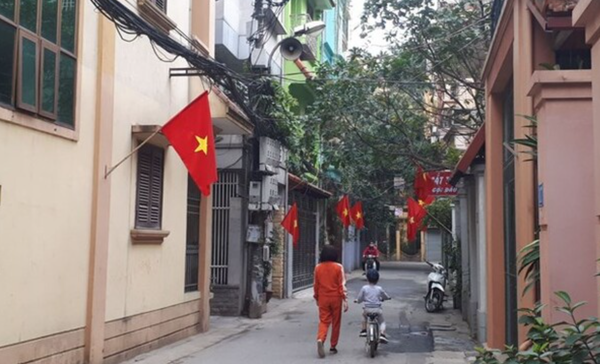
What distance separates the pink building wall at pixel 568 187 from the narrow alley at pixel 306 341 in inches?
213

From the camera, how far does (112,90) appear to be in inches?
360

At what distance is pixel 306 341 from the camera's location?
1227 centimetres

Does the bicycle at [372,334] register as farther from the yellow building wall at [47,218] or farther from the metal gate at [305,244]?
the metal gate at [305,244]

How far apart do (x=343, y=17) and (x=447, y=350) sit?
2649 cm

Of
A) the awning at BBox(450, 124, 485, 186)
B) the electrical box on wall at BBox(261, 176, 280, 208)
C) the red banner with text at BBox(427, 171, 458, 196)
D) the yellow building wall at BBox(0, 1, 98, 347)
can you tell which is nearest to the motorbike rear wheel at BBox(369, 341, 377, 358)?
the awning at BBox(450, 124, 485, 186)

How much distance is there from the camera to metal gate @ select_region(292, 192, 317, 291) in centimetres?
2197

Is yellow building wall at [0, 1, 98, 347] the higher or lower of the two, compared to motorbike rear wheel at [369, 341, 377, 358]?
higher

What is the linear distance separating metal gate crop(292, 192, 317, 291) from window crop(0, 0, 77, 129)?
44.7ft

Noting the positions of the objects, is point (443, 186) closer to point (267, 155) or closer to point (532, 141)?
point (267, 155)

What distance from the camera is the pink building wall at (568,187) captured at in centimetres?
510

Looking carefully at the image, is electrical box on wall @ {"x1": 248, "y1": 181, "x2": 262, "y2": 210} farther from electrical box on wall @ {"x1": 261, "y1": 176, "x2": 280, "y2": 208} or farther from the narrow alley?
the narrow alley

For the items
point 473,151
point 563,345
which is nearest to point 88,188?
point 473,151

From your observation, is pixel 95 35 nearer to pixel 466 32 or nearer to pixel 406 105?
pixel 466 32

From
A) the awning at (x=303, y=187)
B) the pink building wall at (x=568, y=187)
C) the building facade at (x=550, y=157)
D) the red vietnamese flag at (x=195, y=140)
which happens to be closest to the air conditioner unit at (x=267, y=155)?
the awning at (x=303, y=187)
